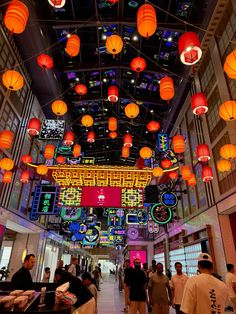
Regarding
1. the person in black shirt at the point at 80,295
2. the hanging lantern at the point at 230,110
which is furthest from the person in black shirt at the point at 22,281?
the hanging lantern at the point at 230,110

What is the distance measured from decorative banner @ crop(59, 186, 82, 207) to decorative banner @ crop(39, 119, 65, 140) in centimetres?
294

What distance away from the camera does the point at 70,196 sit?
9250 millimetres

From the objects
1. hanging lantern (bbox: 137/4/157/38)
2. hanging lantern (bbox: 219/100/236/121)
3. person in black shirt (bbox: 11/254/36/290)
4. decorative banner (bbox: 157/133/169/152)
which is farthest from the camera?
decorative banner (bbox: 157/133/169/152)

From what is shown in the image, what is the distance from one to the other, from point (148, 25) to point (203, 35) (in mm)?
7384

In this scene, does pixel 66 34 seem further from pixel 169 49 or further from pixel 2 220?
pixel 2 220

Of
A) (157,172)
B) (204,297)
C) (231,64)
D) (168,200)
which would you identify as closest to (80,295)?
(204,297)

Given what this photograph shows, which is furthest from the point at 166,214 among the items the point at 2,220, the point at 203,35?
the point at 203,35

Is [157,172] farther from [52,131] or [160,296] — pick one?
[52,131]

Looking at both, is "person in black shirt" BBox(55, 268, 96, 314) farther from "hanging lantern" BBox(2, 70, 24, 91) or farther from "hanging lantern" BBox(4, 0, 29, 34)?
"hanging lantern" BBox(2, 70, 24, 91)

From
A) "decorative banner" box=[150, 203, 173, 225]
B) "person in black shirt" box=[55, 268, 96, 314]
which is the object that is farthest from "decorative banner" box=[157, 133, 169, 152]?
"person in black shirt" box=[55, 268, 96, 314]

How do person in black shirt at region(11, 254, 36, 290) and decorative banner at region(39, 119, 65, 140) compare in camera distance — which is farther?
decorative banner at region(39, 119, 65, 140)

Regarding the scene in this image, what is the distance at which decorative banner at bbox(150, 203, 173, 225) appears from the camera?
36.7 feet

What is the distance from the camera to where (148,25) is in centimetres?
480

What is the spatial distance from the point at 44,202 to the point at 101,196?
4.26m
